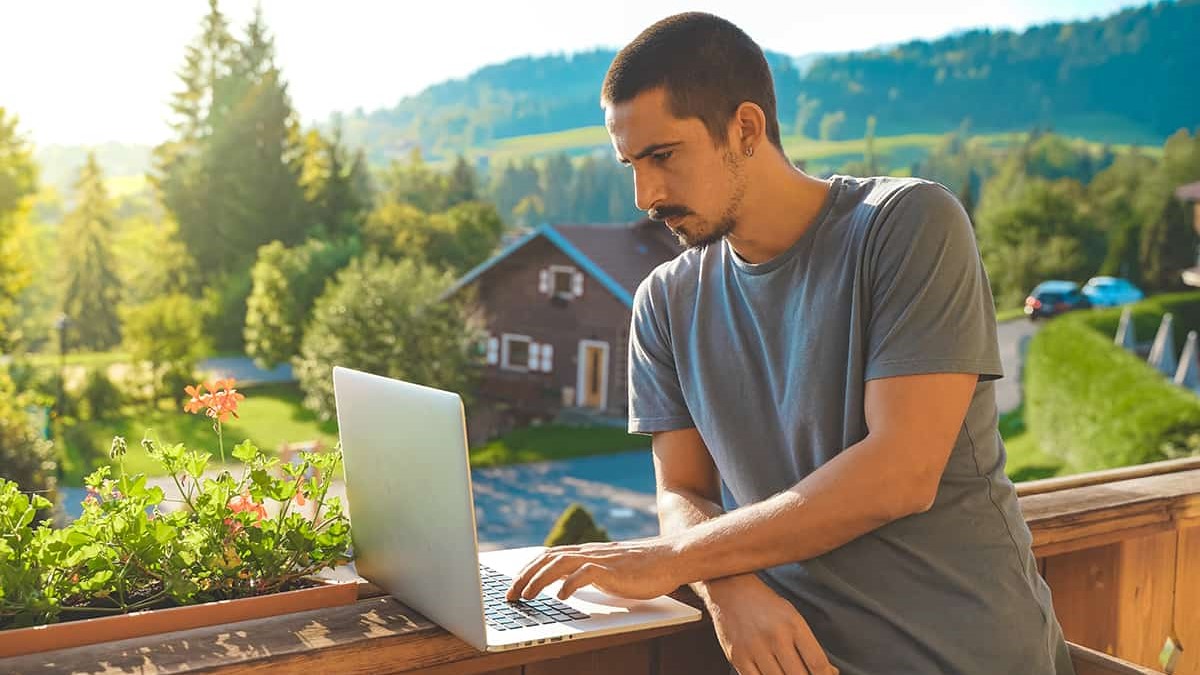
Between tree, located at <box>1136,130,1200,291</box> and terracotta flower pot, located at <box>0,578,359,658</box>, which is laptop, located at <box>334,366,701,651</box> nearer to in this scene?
terracotta flower pot, located at <box>0,578,359,658</box>

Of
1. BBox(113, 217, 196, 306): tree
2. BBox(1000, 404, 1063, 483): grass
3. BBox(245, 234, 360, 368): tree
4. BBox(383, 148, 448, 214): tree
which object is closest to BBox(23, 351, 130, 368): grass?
BBox(113, 217, 196, 306): tree

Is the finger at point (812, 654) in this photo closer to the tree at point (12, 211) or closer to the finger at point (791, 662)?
the finger at point (791, 662)

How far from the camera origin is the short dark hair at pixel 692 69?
98cm

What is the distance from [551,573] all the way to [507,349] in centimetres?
2270

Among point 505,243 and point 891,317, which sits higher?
point 891,317

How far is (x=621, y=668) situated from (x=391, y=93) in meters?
33.8

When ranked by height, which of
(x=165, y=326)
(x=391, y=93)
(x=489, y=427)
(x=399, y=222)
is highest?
(x=391, y=93)

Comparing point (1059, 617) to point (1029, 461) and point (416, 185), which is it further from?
point (416, 185)

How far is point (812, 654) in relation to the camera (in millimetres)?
916

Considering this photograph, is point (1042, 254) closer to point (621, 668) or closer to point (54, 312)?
point (54, 312)

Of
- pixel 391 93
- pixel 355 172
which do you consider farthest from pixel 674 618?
pixel 391 93

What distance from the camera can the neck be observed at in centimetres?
101

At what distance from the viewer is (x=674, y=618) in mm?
933

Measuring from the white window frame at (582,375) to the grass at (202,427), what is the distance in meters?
4.90
